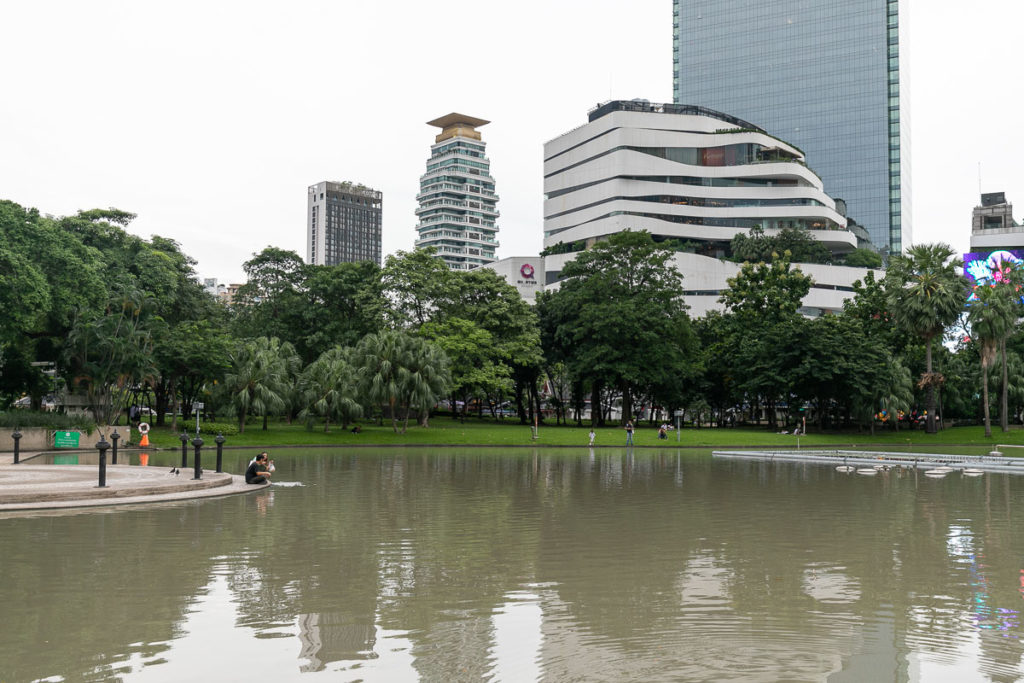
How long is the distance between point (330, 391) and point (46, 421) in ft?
53.0

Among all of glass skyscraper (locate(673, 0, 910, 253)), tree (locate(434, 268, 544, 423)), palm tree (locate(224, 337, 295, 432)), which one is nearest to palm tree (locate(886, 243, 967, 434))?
tree (locate(434, 268, 544, 423))

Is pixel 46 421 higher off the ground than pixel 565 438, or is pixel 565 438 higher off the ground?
pixel 46 421

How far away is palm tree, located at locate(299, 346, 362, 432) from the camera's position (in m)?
50.9

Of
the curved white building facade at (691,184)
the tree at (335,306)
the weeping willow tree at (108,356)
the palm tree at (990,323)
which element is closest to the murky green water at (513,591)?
the weeping willow tree at (108,356)

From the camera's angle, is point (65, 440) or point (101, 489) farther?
point (65, 440)

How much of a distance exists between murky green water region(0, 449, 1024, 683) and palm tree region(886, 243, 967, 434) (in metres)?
44.0

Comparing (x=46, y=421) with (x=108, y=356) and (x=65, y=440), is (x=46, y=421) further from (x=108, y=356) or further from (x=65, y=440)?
(x=108, y=356)

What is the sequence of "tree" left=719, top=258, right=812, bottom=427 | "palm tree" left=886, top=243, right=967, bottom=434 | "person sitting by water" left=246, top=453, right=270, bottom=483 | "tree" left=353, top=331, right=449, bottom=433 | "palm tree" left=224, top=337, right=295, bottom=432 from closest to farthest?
"person sitting by water" left=246, top=453, right=270, bottom=483, "palm tree" left=224, top=337, right=295, bottom=432, "tree" left=353, top=331, right=449, bottom=433, "palm tree" left=886, top=243, right=967, bottom=434, "tree" left=719, top=258, right=812, bottom=427

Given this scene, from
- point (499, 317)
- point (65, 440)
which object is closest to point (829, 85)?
point (499, 317)

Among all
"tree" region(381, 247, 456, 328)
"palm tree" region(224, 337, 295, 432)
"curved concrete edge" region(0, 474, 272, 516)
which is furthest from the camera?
"tree" region(381, 247, 456, 328)

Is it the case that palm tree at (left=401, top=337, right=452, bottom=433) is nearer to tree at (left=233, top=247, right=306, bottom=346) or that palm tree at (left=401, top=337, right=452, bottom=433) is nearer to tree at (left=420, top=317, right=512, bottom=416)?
tree at (left=420, top=317, right=512, bottom=416)

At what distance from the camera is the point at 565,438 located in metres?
53.4

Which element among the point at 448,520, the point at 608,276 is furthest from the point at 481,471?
the point at 608,276

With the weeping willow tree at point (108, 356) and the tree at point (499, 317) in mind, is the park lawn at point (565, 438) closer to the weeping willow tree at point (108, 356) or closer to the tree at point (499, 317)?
the weeping willow tree at point (108, 356)
